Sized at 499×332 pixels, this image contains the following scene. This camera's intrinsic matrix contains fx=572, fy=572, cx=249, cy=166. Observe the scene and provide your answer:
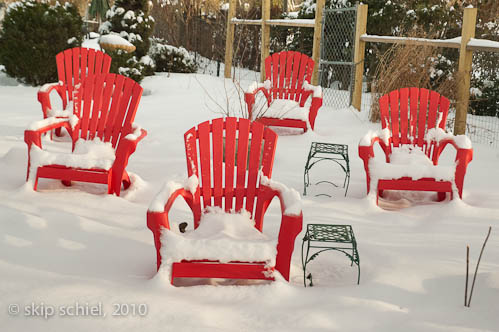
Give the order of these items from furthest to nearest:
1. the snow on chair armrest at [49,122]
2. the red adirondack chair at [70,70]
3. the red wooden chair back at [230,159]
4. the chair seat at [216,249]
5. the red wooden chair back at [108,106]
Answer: the red adirondack chair at [70,70] → the red wooden chair back at [108,106] → the snow on chair armrest at [49,122] → the red wooden chair back at [230,159] → the chair seat at [216,249]

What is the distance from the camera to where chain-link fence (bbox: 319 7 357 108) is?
27.7 ft

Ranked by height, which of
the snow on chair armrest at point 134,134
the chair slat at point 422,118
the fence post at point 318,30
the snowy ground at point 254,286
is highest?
the fence post at point 318,30

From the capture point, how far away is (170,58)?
11891 mm

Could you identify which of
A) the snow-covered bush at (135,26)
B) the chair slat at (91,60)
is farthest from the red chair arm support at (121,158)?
the snow-covered bush at (135,26)

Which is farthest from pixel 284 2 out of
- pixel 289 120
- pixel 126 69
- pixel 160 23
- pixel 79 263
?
pixel 79 263

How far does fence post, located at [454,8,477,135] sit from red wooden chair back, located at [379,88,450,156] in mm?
1838

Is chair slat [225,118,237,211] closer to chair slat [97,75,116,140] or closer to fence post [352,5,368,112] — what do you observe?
chair slat [97,75,116,140]

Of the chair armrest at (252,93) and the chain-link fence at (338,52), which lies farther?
the chain-link fence at (338,52)

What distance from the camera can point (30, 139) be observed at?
4.00 m

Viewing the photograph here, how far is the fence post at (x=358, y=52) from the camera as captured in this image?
7.85 metres

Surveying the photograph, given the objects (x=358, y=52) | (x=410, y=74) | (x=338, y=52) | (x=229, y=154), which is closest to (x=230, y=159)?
(x=229, y=154)

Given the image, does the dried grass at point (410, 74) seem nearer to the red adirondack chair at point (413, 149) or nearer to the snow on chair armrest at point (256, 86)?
the snow on chair armrest at point (256, 86)

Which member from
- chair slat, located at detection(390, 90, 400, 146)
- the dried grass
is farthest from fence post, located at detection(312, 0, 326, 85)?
chair slat, located at detection(390, 90, 400, 146)

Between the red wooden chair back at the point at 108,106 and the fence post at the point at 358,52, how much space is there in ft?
13.8
